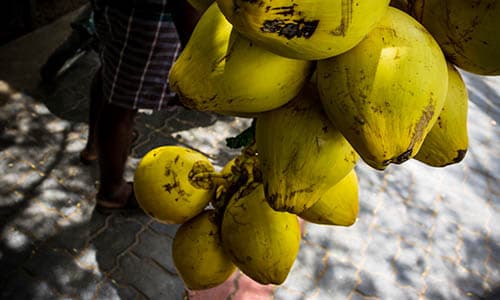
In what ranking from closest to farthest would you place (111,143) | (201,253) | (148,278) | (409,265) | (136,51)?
(201,253)
(136,51)
(111,143)
(148,278)
(409,265)

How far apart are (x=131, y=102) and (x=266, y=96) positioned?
6.30 ft

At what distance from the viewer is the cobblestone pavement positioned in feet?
9.32

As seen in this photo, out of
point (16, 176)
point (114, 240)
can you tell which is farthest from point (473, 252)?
point (16, 176)

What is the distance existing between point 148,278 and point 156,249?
229 millimetres

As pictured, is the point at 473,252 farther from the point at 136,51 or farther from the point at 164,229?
the point at 136,51

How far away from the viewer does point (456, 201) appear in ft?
12.3

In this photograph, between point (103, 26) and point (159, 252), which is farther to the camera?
point (159, 252)

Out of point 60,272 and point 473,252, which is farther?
point 473,252

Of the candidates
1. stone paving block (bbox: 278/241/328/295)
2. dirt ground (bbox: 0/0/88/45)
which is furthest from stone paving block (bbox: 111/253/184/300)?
dirt ground (bbox: 0/0/88/45)

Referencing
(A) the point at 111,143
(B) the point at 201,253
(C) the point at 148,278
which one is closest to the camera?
(B) the point at 201,253

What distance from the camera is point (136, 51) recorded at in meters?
2.28

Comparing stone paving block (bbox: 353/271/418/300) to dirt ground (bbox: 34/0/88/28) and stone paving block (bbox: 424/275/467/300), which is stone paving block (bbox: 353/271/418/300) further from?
dirt ground (bbox: 34/0/88/28)

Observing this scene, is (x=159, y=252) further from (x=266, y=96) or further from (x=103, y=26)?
(x=266, y=96)

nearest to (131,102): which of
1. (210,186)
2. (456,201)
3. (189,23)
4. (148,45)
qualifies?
(148,45)
